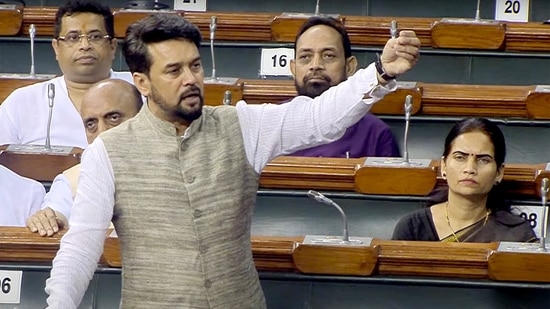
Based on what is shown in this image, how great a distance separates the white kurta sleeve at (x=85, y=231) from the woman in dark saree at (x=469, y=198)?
1.69ft

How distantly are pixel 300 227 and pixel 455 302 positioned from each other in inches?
13.2

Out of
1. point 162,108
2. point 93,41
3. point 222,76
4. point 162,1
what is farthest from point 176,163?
point 162,1

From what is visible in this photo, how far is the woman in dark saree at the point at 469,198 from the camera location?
1.65 m

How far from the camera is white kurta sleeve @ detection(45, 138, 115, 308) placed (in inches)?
48.7

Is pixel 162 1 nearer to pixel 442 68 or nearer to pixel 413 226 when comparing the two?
pixel 442 68

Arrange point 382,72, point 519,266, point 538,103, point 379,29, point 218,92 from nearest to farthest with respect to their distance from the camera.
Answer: point 382,72
point 519,266
point 538,103
point 218,92
point 379,29

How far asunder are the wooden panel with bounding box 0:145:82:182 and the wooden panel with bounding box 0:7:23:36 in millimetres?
553

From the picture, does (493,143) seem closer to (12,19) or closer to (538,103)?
(538,103)

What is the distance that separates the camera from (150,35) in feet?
4.27

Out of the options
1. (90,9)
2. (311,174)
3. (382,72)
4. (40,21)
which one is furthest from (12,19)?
(382,72)

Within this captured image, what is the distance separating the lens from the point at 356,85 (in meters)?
1.26

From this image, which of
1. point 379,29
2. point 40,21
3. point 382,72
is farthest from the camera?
point 40,21

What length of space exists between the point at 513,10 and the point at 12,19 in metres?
0.91

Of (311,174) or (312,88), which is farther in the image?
(312,88)
